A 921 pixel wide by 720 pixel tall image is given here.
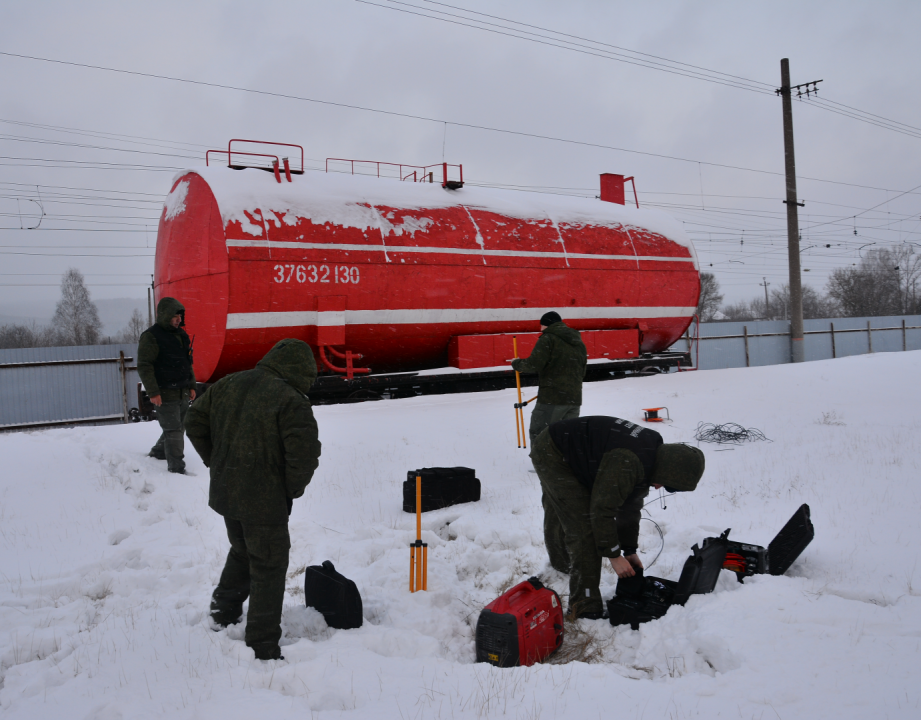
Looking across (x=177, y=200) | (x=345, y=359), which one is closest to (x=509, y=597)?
(x=345, y=359)

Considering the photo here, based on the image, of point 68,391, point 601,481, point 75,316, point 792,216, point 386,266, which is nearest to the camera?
point 601,481

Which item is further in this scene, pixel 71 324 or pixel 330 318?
pixel 71 324

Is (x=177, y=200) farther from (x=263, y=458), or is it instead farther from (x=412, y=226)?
(x=263, y=458)

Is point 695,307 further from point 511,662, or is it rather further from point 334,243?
point 511,662

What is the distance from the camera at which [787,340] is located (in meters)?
29.5

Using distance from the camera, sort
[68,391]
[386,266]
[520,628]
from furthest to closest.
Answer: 1. [68,391]
2. [386,266]
3. [520,628]

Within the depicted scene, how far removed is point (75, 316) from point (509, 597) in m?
67.8

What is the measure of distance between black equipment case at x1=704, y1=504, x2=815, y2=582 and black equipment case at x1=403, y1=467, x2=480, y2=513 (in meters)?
2.74

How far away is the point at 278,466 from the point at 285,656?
3.69 ft

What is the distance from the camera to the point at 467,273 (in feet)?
41.3

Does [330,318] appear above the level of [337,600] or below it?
above

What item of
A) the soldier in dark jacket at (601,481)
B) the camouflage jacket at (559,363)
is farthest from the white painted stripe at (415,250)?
the soldier in dark jacket at (601,481)

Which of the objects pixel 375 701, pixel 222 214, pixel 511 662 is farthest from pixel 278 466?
pixel 222 214

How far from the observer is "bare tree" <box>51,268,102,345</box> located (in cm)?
5949
